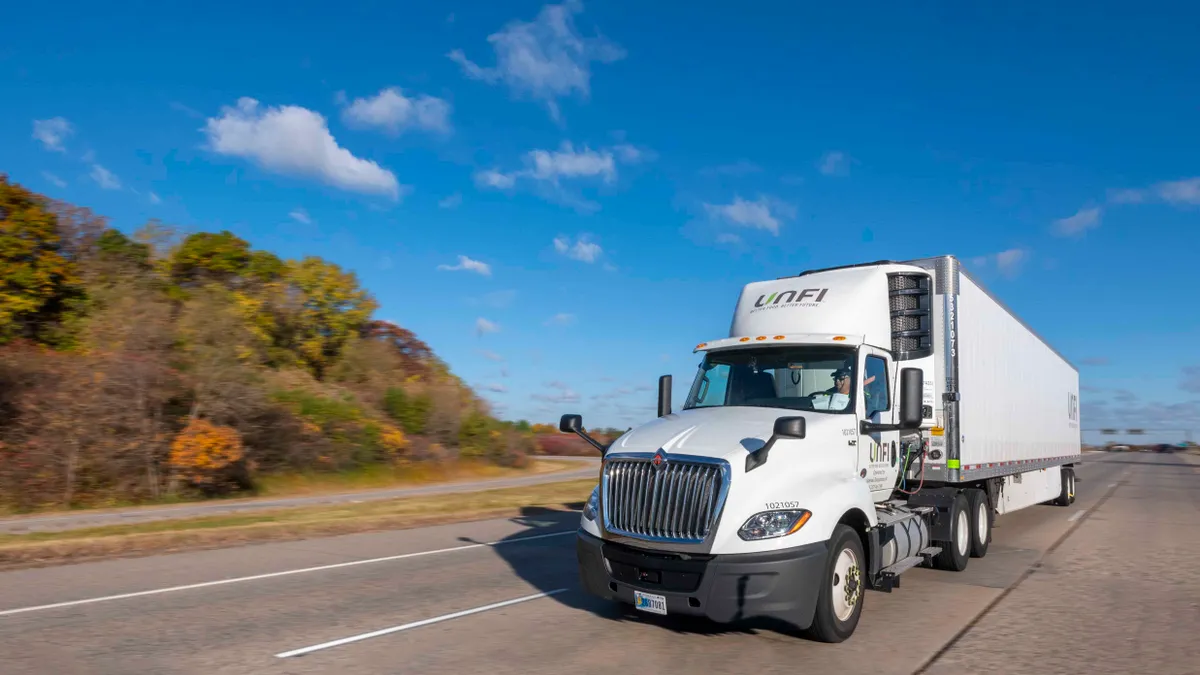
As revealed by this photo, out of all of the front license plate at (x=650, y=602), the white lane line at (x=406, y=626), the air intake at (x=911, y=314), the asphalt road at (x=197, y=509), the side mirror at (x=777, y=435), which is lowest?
the asphalt road at (x=197, y=509)

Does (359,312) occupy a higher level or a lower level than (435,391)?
higher

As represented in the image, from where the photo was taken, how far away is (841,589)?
287 inches

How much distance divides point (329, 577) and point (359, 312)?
26.9 m

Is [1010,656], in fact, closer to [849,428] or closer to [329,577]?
[849,428]

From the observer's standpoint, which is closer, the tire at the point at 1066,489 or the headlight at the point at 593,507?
the headlight at the point at 593,507

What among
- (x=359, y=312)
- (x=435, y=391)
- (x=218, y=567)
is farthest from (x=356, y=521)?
(x=359, y=312)

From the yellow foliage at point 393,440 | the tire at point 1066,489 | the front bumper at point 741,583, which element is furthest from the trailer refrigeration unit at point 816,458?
the yellow foliage at point 393,440

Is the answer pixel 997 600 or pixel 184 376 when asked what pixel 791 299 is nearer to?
pixel 997 600

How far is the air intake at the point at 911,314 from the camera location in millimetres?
10727

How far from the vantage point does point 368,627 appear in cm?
775

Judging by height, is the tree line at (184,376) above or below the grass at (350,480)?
above

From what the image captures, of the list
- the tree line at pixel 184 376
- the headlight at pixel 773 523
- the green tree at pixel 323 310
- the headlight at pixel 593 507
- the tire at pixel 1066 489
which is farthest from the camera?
the green tree at pixel 323 310

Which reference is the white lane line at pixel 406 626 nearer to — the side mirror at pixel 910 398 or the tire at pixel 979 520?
the side mirror at pixel 910 398

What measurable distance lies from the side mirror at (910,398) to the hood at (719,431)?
19.2 inches
